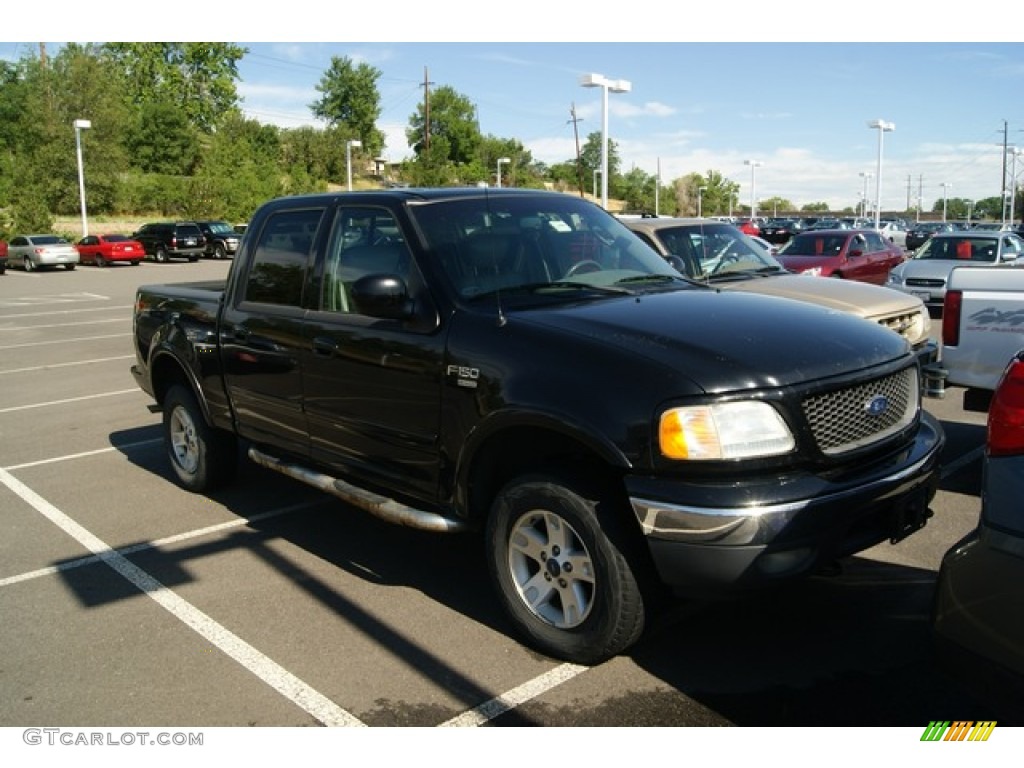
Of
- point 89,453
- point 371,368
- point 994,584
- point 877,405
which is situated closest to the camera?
point 994,584

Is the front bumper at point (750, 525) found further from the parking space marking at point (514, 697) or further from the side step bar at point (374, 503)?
the side step bar at point (374, 503)

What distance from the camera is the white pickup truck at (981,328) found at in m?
5.86

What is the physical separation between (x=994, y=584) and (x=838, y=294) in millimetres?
5829

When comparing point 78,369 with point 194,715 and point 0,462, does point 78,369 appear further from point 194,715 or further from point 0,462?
point 194,715

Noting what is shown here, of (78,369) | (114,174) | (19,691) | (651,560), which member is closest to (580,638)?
(651,560)

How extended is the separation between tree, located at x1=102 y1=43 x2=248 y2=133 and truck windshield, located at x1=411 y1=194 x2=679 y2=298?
88527 millimetres

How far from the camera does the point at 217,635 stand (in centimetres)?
416

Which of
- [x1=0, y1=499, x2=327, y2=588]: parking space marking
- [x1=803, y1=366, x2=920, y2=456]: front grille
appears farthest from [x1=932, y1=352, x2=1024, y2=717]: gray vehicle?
[x1=0, y1=499, x2=327, y2=588]: parking space marking

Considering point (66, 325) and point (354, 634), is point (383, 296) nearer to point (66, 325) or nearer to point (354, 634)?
point (354, 634)

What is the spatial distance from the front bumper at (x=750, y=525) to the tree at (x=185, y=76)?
90505mm

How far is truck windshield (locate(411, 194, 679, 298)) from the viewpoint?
4336 millimetres

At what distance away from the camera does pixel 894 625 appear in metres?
3.99

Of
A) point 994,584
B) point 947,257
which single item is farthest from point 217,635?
point 947,257

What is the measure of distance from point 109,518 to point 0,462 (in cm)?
240
